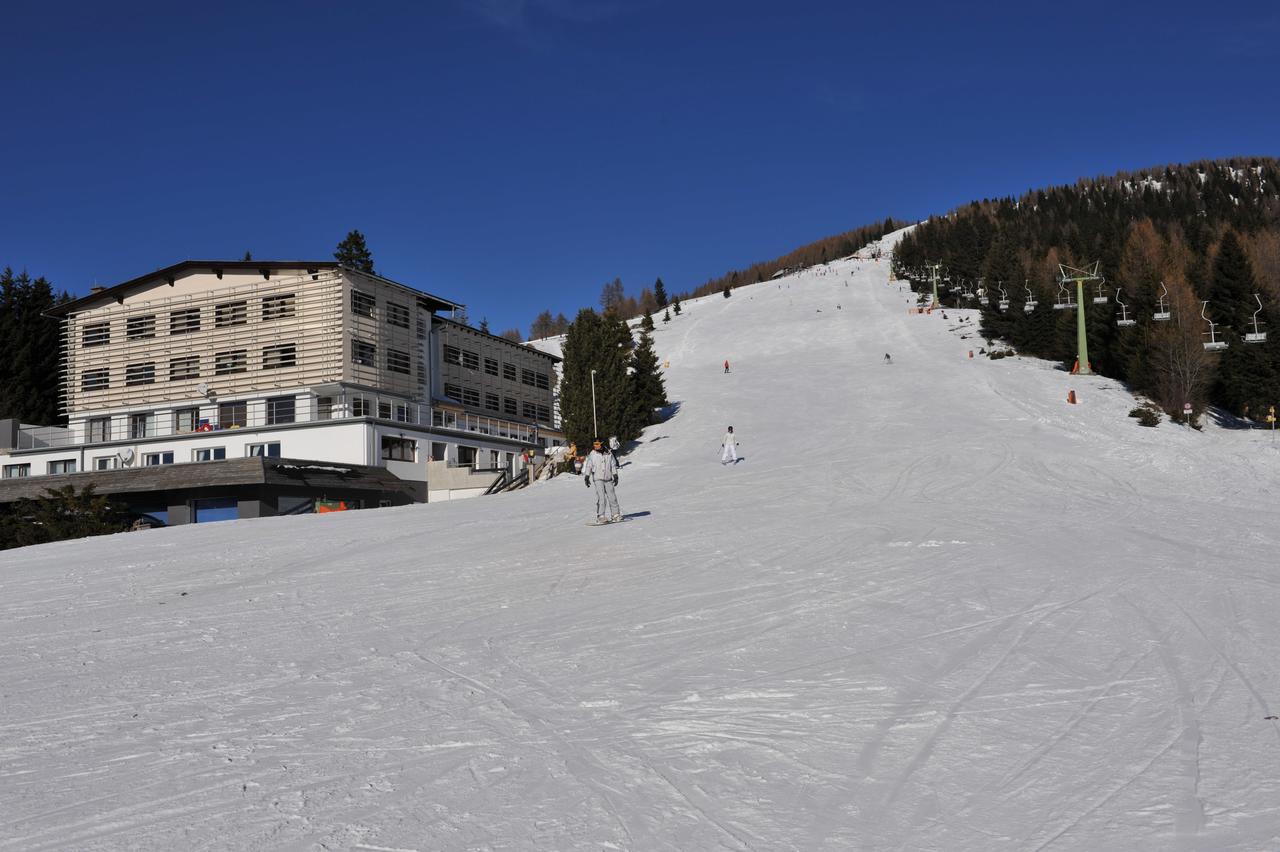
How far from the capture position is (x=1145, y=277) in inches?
1954

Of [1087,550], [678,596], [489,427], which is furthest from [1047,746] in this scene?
[489,427]

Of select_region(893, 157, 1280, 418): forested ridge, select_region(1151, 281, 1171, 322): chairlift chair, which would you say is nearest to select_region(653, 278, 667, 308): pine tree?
select_region(893, 157, 1280, 418): forested ridge

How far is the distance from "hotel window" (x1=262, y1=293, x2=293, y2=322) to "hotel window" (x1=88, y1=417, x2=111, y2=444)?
9524 millimetres

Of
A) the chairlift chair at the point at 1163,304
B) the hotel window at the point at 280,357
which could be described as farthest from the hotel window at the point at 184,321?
the chairlift chair at the point at 1163,304

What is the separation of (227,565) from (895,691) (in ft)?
34.6

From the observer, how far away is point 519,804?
481cm

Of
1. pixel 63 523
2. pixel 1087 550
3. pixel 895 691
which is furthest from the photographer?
pixel 63 523

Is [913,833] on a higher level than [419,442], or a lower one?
lower

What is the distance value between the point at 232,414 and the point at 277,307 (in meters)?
5.13

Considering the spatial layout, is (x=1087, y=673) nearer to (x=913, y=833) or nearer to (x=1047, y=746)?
(x=1047, y=746)

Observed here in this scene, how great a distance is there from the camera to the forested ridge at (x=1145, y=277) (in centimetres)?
4347

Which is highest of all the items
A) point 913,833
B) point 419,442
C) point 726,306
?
point 726,306

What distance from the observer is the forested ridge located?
43.5m

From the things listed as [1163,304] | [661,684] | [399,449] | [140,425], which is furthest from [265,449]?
[1163,304]
